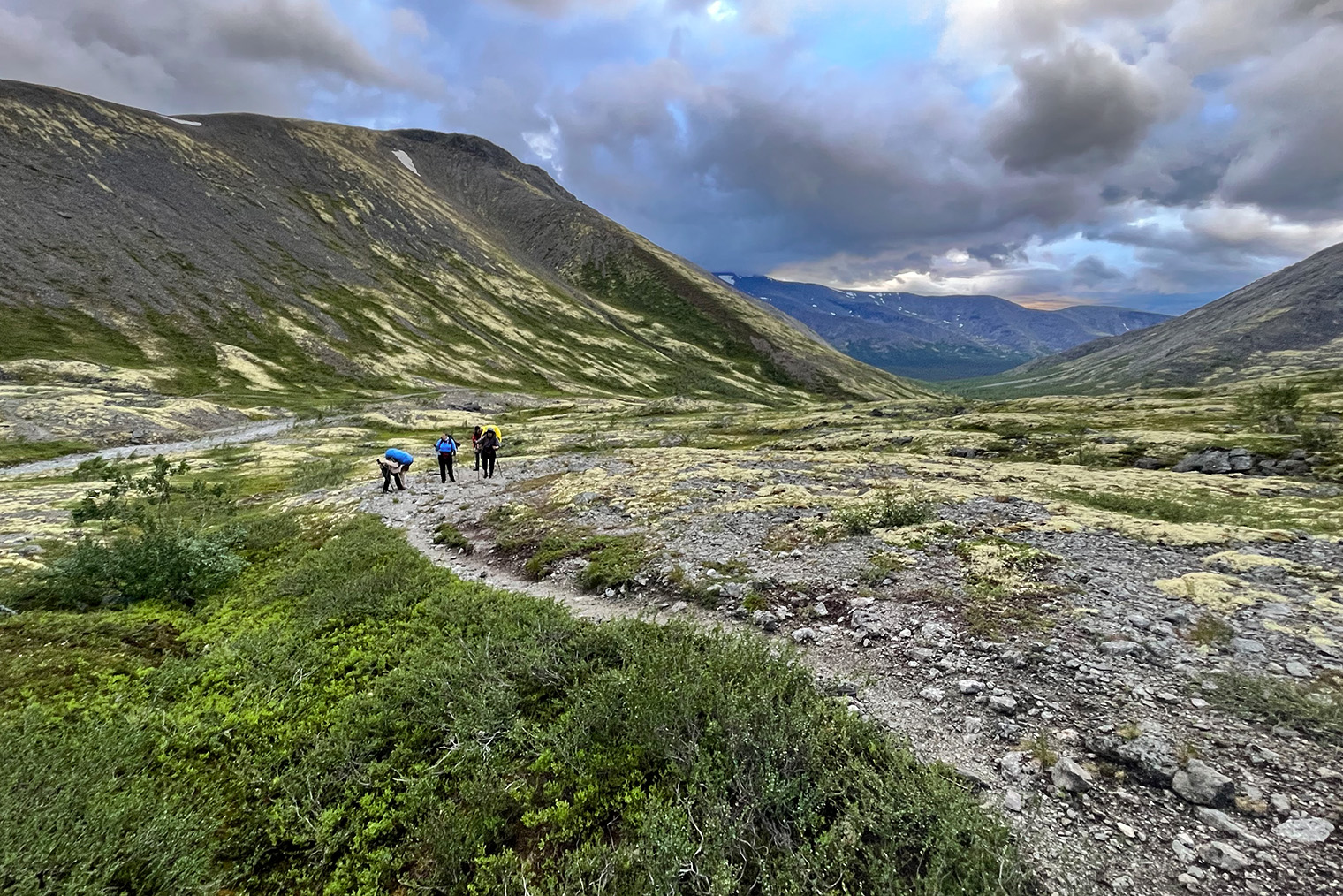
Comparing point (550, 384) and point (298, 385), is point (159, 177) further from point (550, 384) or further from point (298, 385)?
point (550, 384)

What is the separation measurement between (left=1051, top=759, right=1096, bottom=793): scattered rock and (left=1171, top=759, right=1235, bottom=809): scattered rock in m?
0.93

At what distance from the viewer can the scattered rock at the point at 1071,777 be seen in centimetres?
685

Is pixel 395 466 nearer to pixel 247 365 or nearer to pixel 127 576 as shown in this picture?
pixel 127 576

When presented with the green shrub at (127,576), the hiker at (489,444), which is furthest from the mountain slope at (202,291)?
the green shrub at (127,576)

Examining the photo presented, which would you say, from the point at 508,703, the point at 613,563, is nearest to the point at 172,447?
the point at 613,563


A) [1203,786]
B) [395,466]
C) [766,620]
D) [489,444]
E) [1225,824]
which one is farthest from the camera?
[489,444]

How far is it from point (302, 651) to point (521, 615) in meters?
4.60

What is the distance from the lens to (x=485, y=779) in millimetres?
7332

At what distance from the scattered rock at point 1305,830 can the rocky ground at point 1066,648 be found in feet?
0.06

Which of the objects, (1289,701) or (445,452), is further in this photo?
(445,452)

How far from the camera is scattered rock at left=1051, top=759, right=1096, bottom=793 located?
685 centimetres

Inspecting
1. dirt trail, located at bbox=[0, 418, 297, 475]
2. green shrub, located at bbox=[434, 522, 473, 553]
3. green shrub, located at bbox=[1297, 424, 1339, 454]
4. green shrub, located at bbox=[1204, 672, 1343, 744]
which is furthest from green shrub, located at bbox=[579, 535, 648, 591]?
green shrub, located at bbox=[1297, 424, 1339, 454]

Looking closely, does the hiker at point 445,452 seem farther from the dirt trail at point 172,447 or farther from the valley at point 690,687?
the dirt trail at point 172,447

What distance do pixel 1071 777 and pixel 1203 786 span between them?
1401mm
